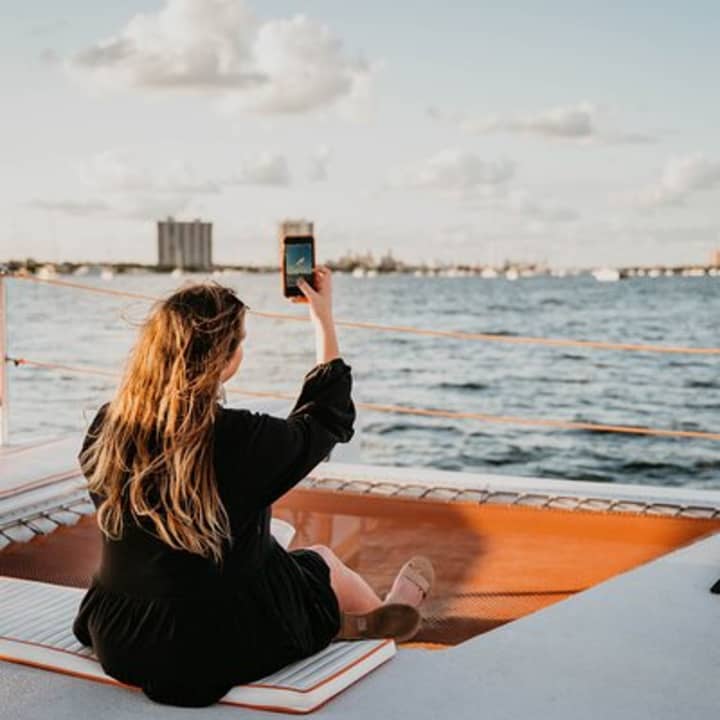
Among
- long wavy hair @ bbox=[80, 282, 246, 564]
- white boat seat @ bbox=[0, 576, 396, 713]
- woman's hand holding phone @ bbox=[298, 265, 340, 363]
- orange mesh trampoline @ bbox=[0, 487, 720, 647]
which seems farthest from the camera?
orange mesh trampoline @ bbox=[0, 487, 720, 647]

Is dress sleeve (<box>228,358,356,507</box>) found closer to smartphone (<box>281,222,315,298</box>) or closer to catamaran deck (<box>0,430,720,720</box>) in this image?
smartphone (<box>281,222,315,298</box>)

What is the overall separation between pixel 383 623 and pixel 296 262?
0.83 metres

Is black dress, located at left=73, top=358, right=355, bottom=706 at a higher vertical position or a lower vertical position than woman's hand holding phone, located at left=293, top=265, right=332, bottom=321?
lower

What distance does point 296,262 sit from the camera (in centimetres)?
232

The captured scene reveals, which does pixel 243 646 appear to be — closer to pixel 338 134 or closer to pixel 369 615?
pixel 369 615

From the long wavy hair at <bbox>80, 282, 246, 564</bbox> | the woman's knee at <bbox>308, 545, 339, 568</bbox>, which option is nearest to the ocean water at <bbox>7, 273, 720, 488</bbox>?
the long wavy hair at <bbox>80, 282, 246, 564</bbox>

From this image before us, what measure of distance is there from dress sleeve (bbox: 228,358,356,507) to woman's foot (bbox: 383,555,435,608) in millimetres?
582

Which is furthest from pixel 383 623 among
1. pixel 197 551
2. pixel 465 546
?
pixel 465 546

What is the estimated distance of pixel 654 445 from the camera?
1562 cm

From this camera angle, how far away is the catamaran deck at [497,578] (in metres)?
2.02

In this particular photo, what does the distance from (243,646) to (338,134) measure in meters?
38.3

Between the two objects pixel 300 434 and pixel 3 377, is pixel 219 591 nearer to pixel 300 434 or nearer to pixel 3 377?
pixel 300 434

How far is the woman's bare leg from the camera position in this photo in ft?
7.84

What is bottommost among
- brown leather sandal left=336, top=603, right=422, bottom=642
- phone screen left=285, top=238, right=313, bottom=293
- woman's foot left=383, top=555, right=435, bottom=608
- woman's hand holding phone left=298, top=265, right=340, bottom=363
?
brown leather sandal left=336, top=603, right=422, bottom=642
